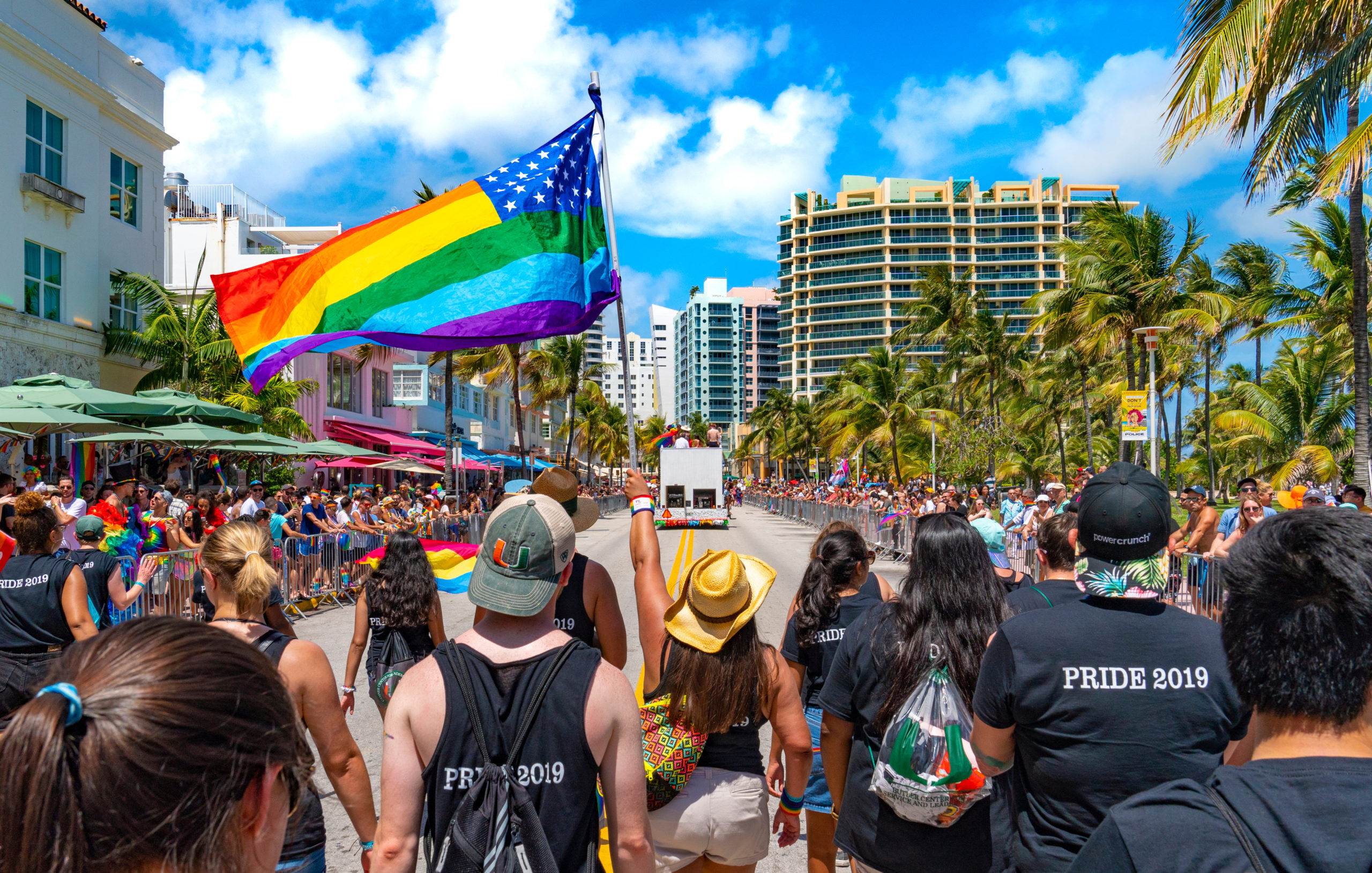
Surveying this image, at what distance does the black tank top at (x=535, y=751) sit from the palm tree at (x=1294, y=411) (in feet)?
120

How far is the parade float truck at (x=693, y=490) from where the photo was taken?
36.5 meters

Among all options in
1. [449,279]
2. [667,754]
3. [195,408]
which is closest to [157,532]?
[195,408]

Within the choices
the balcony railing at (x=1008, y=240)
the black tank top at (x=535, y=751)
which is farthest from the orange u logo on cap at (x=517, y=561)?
the balcony railing at (x=1008, y=240)

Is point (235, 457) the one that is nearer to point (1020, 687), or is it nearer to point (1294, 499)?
point (1294, 499)

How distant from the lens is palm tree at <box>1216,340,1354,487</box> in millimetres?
33375

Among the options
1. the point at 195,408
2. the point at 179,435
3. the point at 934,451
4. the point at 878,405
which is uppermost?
the point at 878,405

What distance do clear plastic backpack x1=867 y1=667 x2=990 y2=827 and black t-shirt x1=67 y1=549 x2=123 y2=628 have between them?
4493 millimetres

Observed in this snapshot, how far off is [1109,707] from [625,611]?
12151 mm

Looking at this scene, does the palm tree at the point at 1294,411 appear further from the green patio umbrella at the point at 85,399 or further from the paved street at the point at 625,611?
the green patio umbrella at the point at 85,399

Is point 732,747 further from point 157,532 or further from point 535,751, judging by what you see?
point 157,532

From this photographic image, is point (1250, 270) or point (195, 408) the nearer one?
point (195, 408)

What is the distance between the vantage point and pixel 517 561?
248 cm

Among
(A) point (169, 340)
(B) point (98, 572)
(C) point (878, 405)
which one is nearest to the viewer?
(B) point (98, 572)

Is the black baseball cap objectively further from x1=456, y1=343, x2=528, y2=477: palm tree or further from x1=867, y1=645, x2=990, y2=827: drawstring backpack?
x1=456, y1=343, x2=528, y2=477: palm tree
